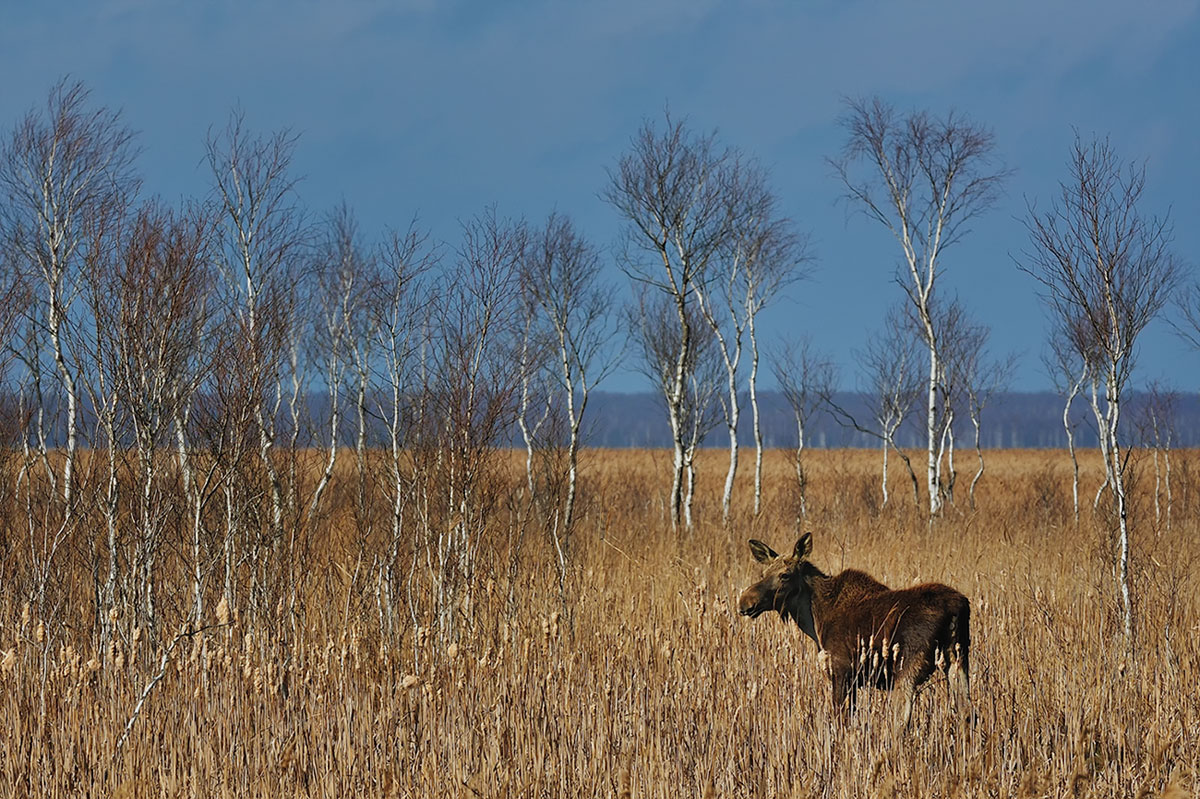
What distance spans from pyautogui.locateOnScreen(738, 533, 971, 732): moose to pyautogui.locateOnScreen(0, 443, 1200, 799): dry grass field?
0.17 meters

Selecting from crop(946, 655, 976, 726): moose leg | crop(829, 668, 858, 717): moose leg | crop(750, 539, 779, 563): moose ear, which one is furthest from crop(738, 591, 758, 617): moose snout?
crop(946, 655, 976, 726): moose leg

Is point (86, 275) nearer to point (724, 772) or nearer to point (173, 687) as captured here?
point (173, 687)

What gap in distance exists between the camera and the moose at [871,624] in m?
5.07

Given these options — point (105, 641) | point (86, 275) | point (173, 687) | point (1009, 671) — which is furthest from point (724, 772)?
point (86, 275)

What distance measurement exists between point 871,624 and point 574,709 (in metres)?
1.73

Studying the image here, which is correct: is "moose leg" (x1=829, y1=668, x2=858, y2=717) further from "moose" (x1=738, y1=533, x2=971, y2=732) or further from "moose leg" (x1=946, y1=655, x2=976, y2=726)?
"moose leg" (x1=946, y1=655, x2=976, y2=726)

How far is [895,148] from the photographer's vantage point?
1880 centimetres

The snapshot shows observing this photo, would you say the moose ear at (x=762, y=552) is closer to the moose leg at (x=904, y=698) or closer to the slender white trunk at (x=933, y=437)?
the moose leg at (x=904, y=698)

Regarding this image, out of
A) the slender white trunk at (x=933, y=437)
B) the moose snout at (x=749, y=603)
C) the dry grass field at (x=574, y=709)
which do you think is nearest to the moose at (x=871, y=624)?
the moose snout at (x=749, y=603)

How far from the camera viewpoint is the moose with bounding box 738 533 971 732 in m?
5.07

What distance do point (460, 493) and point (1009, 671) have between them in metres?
4.32

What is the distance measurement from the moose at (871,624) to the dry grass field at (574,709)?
Answer: 0.55ft

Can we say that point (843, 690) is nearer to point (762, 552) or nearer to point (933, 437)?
point (762, 552)

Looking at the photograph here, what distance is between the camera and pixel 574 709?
18.3 feet
